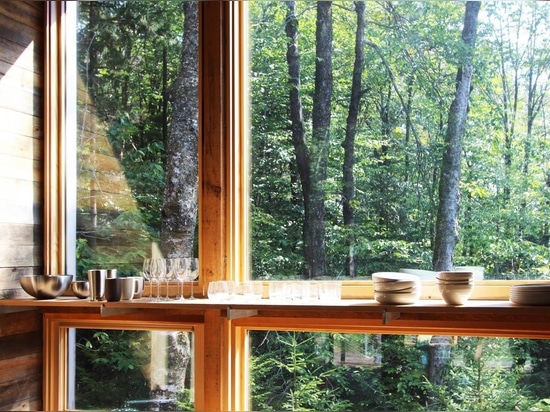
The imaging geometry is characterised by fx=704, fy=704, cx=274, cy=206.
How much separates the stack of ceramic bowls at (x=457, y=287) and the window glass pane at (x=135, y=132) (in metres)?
1.20

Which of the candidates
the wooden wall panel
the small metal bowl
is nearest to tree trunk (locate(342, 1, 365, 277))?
the small metal bowl

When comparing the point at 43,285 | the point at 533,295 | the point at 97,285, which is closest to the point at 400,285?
the point at 533,295

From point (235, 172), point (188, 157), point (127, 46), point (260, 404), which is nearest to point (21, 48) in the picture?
point (127, 46)

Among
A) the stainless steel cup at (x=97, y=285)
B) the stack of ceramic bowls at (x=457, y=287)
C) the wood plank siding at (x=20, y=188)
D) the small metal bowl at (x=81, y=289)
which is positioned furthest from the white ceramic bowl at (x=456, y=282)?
the wood plank siding at (x=20, y=188)

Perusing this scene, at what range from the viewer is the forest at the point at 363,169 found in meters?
2.96

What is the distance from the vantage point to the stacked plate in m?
2.57

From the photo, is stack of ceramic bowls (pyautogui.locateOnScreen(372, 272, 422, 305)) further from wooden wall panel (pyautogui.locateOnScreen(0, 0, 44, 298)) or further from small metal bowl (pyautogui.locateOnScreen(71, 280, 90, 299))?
wooden wall panel (pyautogui.locateOnScreen(0, 0, 44, 298))

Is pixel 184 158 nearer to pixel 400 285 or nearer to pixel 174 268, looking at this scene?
pixel 174 268

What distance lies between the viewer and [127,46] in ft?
11.4

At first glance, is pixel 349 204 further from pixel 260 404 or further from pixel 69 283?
pixel 69 283

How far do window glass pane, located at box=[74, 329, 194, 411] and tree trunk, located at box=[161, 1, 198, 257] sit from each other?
1.42ft

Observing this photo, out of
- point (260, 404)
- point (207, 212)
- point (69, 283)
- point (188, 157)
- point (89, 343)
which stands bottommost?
point (260, 404)

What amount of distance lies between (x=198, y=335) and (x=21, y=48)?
1.60 meters

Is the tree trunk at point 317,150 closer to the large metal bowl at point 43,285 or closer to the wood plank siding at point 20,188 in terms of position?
the large metal bowl at point 43,285
